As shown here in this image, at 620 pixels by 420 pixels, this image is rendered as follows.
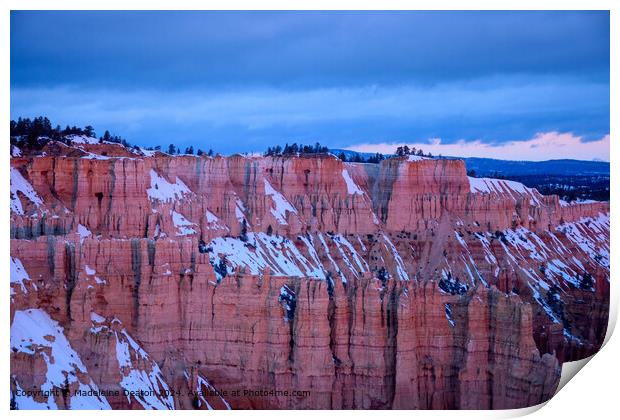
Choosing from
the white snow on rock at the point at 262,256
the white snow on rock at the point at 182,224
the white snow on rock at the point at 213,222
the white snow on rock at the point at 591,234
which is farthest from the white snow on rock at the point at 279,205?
the white snow on rock at the point at 591,234

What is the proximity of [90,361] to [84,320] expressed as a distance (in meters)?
0.95

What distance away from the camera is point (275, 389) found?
3225cm

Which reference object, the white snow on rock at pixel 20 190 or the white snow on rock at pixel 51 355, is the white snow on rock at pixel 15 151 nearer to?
the white snow on rock at pixel 20 190

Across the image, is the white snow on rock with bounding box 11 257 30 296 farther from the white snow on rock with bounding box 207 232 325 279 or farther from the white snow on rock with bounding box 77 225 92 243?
the white snow on rock with bounding box 207 232 325 279

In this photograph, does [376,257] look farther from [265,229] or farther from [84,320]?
[84,320]

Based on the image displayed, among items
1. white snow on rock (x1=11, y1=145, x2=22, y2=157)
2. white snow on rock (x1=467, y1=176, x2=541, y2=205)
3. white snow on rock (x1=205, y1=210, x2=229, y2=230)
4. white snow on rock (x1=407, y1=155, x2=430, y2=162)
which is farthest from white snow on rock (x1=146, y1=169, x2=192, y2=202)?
white snow on rock (x1=467, y1=176, x2=541, y2=205)

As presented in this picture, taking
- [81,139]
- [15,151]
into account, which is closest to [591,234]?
[81,139]

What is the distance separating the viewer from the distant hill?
36594 mm

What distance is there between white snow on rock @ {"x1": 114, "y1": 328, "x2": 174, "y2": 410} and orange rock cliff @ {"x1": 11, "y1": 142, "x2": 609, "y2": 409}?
0.13 feet

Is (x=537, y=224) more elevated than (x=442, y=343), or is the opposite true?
(x=537, y=224)

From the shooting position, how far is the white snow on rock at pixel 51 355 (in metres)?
28.9

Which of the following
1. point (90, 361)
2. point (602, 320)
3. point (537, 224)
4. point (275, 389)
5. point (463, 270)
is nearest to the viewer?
point (90, 361)

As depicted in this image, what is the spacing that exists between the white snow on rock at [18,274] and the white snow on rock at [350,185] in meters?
10.3
